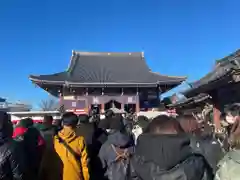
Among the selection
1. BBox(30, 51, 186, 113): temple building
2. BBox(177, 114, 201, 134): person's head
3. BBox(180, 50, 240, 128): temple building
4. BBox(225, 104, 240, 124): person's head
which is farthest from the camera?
BBox(30, 51, 186, 113): temple building

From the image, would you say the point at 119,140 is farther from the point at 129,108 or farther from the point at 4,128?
the point at 129,108

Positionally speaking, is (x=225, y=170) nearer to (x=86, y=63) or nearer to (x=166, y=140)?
(x=166, y=140)

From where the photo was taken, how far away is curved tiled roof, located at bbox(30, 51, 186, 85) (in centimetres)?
2334

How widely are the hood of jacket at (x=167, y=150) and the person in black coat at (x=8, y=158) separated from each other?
52.4 inches

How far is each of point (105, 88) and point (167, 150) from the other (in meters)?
21.1

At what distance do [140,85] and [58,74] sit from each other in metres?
6.54

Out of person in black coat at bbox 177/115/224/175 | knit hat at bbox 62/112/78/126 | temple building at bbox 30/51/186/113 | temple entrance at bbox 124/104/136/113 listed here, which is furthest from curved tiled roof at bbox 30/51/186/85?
person in black coat at bbox 177/115/224/175

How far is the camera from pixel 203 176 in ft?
7.55

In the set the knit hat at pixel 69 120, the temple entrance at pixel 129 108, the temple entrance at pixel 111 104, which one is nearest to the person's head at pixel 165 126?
the knit hat at pixel 69 120

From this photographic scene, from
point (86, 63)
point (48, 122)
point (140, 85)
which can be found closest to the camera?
point (48, 122)

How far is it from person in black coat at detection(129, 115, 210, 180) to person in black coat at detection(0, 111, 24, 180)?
1.24 metres

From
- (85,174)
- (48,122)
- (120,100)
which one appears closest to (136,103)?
(120,100)

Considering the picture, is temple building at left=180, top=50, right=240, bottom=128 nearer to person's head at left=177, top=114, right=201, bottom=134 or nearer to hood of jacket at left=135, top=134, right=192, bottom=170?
person's head at left=177, top=114, right=201, bottom=134

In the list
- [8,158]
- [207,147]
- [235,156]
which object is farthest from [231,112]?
[8,158]
